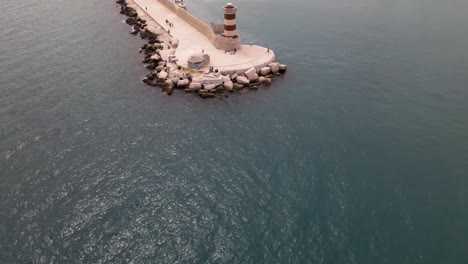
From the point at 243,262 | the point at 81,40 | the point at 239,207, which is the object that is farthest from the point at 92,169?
the point at 81,40

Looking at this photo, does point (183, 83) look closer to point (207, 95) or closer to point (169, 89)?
point (169, 89)

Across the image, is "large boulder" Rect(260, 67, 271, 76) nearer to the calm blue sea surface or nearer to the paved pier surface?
the paved pier surface

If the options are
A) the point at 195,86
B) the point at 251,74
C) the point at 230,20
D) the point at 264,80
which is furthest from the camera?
the point at 230,20

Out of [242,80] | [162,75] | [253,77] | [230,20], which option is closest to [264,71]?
[253,77]

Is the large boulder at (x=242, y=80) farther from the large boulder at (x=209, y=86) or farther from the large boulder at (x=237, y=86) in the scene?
the large boulder at (x=209, y=86)

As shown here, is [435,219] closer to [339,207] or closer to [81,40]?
[339,207]
